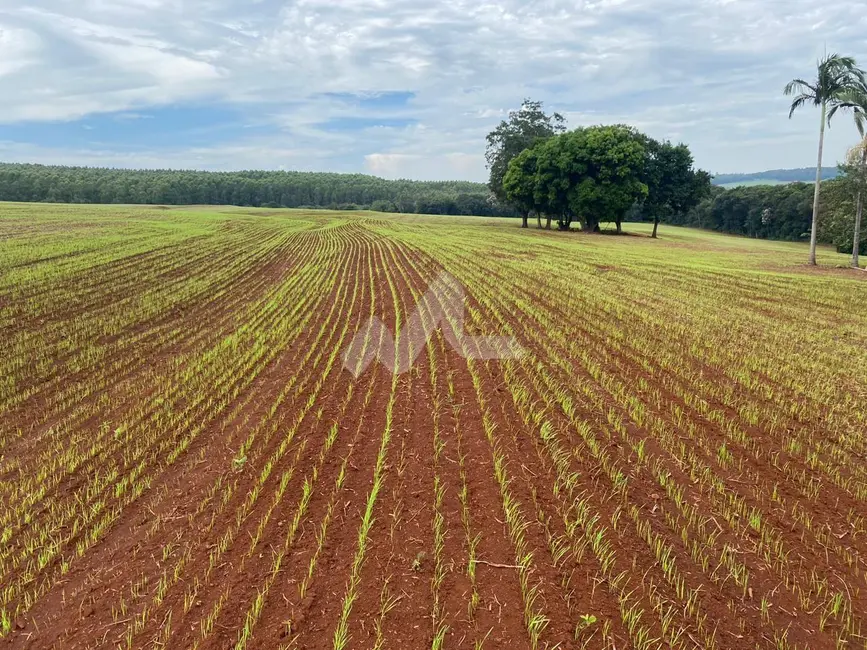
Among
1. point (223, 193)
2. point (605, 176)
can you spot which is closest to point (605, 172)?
point (605, 176)

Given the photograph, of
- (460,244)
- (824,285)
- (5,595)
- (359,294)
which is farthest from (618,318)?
(460,244)

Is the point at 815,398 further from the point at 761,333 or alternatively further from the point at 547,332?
the point at 547,332

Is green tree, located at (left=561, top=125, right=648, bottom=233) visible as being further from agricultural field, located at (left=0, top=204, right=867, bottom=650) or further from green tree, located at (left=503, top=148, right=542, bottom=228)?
agricultural field, located at (left=0, top=204, right=867, bottom=650)

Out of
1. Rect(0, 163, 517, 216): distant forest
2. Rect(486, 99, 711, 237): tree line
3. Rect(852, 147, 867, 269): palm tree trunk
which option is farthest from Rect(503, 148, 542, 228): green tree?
Rect(852, 147, 867, 269): palm tree trunk

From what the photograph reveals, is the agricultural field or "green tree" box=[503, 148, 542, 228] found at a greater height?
"green tree" box=[503, 148, 542, 228]

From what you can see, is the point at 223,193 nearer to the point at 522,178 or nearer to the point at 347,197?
the point at 347,197

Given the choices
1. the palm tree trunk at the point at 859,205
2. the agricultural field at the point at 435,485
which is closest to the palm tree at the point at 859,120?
the palm tree trunk at the point at 859,205
